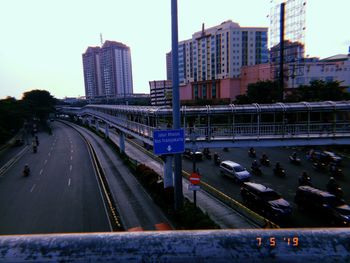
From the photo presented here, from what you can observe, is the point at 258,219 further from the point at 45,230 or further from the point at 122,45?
the point at 122,45

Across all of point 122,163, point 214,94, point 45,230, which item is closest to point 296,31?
point 214,94

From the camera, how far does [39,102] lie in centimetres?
8081

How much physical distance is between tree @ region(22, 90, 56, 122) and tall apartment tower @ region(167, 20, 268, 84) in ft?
190

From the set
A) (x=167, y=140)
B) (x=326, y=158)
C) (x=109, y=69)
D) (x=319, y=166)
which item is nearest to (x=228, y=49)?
(x=326, y=158)

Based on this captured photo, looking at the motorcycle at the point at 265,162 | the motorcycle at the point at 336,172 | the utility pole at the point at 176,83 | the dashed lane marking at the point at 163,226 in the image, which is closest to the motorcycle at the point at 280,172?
the motorcycle at the point at 265,162

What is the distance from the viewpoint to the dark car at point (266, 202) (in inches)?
522

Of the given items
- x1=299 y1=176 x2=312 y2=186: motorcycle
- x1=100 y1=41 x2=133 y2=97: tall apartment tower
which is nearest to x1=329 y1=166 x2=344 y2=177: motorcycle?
x1=299 y1=176 x2=312 y2=186: motorcycle

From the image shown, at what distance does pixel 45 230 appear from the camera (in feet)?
43.4

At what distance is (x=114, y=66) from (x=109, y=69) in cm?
640

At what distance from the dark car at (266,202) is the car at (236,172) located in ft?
11.4

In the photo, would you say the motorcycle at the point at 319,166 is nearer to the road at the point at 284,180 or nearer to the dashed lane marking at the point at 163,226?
the road at the point at 284,180

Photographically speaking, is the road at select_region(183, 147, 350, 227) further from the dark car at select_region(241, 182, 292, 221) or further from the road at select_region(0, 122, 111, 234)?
the road at select_region(0, 122, 111, 234)

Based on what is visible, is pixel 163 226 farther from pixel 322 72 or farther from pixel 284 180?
pixel 322 72
